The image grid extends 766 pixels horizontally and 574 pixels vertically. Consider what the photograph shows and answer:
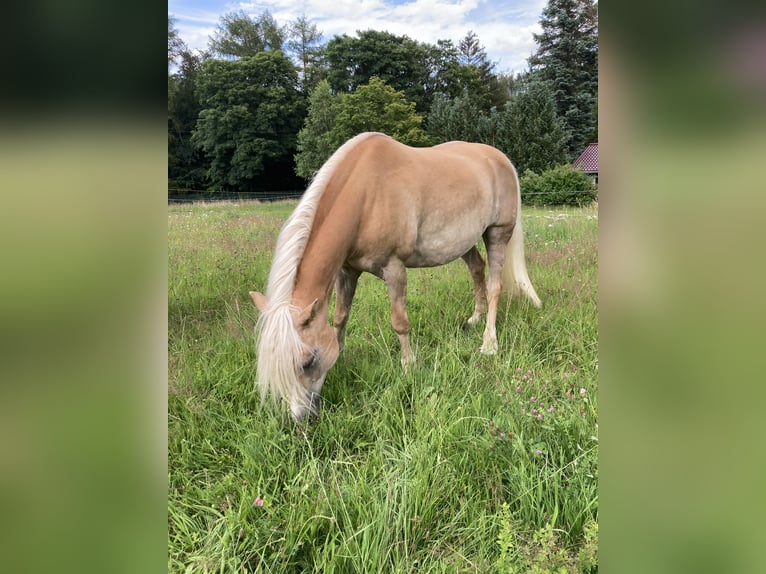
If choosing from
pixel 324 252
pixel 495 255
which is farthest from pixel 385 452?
pixel 495 255

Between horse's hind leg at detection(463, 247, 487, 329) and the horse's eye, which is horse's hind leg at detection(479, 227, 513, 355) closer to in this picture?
horse's hind leg at detection(463, 247, 487, 329)

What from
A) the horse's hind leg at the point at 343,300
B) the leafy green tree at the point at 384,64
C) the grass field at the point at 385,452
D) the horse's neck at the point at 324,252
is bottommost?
the grass field at the point at 385,452

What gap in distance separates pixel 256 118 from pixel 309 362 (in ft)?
8.62

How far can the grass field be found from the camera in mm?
1540

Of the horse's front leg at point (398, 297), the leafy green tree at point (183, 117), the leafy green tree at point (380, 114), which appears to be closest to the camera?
the leafy green tree at point (183, 117)

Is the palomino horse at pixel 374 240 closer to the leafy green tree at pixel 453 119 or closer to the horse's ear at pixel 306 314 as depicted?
the horse's ear at pixel 306 314

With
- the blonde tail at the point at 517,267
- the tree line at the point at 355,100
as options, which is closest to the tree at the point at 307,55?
the tree line at the point at 355,100

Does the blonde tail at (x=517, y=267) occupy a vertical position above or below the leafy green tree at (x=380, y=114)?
below

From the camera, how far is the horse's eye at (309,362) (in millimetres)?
2305

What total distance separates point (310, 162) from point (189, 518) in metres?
3.28

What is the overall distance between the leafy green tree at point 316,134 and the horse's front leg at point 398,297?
1.32m
